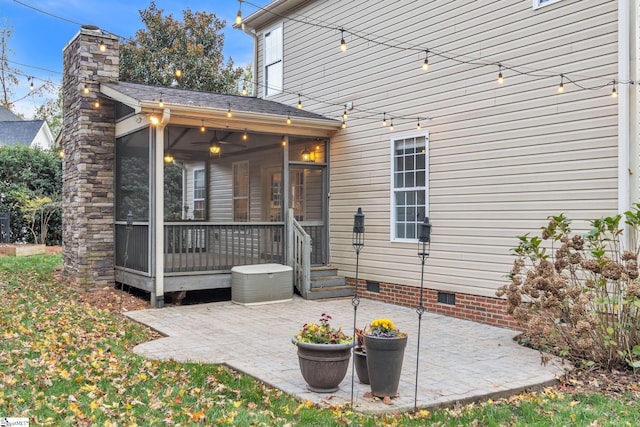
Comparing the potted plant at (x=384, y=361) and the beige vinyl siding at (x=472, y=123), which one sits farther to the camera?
Answer: the beige vinyl siding at (x=472, y=123)

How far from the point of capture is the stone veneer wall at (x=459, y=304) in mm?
7527

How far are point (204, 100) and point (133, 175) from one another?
1.83 meters

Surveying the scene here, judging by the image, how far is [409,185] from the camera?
9.09 metres

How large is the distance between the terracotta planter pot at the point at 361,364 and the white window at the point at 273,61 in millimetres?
8496

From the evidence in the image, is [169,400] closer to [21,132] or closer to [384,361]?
[384,361]

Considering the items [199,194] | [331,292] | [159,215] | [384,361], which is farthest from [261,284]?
[384,361]

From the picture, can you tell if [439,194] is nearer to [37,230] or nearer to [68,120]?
[68,120]

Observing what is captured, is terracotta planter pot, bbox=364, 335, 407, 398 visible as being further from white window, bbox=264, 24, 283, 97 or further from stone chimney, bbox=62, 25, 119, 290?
white window, bbox=264, 24, 283, 97

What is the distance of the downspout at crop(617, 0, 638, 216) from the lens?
243 inches

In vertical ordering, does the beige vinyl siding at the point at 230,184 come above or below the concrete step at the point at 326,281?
above

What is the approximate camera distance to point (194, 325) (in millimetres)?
7340

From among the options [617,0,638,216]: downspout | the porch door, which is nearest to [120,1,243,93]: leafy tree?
the porch door

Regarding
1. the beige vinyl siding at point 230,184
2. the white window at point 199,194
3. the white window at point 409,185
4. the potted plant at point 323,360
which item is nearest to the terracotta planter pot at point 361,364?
the potted plant at point 323,360

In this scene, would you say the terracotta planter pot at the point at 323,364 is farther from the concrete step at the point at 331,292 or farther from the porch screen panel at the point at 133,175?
the porch screen panel at the point at 133,175
